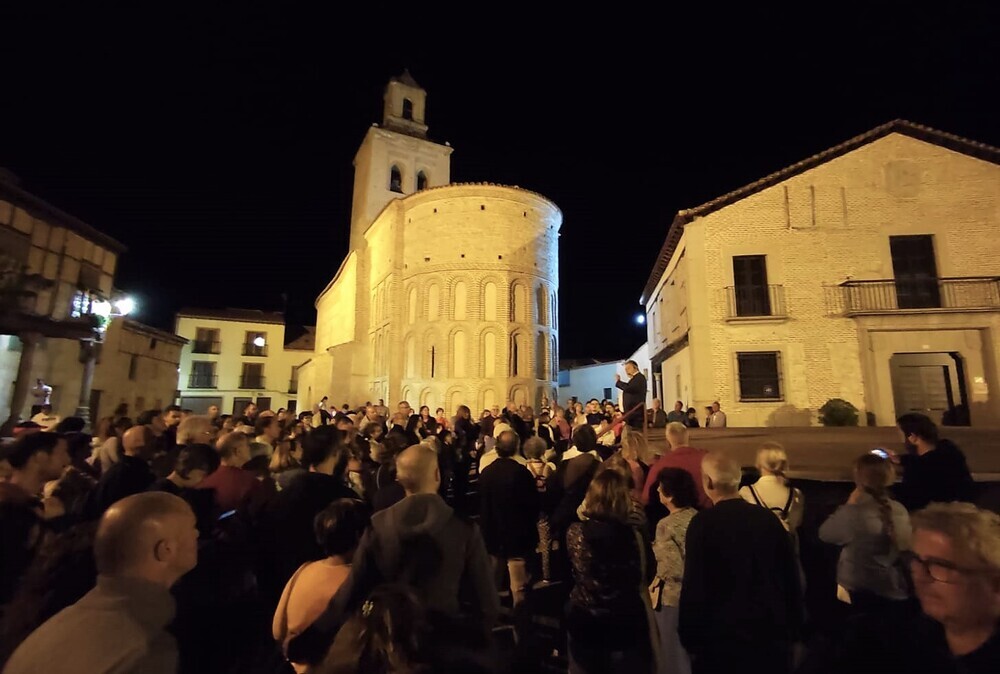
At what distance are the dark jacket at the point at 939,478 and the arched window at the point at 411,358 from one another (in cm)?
2405

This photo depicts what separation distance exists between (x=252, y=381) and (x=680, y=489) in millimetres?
45369

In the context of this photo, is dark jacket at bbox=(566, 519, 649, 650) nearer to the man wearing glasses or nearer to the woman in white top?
the man wearing glasses

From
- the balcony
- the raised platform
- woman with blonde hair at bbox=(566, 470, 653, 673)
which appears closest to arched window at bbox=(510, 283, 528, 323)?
the raised platform

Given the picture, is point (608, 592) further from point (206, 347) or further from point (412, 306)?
point (206, 347)

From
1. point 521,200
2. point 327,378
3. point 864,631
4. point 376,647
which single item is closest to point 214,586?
point 376,647

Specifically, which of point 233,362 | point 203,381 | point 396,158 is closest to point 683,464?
point 396,158

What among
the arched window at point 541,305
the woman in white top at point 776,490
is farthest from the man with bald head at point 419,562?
the arched window at point 541,305

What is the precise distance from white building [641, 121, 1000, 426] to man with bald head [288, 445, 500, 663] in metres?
13.9

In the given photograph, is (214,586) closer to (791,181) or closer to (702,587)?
(702,587)

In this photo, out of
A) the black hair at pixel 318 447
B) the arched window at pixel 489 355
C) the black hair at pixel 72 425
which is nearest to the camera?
the black hair at pixel 318 447

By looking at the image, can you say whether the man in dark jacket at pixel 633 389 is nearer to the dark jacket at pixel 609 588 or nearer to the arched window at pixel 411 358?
the dark jacket at pixel 609 588

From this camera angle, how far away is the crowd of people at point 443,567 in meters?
1.49

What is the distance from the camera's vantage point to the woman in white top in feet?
12.4

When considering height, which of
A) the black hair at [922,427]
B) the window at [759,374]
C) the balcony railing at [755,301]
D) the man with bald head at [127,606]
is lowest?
the man with bald head at [127,606]
